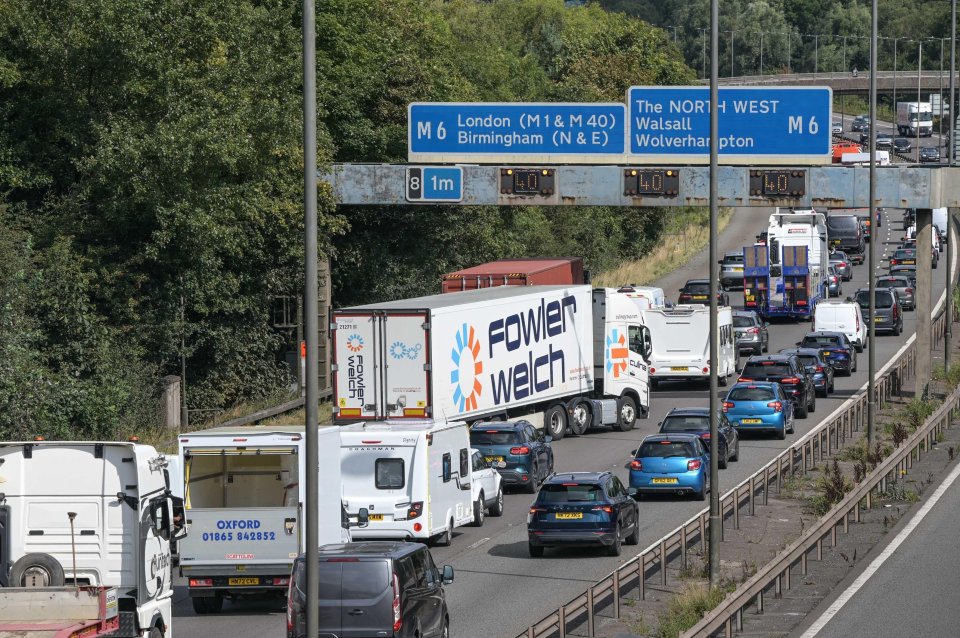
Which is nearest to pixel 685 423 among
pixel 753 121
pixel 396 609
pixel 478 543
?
pixel 478 543

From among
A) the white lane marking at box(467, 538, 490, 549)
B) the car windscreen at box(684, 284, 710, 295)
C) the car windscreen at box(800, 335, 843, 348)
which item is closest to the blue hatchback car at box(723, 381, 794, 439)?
the car windscreen at box(800, 335, 843, 348)

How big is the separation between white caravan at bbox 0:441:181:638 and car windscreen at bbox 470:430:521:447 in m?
14.9

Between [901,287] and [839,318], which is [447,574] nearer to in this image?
[839,318]

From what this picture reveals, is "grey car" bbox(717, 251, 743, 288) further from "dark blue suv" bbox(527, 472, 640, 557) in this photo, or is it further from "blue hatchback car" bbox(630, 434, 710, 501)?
"dark blue suv" bbox(527, 472, 640, 557)

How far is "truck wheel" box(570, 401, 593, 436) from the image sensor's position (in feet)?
138

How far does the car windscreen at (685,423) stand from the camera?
3569cm

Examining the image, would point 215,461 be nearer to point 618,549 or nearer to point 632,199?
point 618,549

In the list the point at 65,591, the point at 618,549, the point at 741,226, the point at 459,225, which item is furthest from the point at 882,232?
the point at 65,591

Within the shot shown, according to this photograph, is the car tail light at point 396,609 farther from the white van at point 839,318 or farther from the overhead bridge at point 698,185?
the white van at point 839,318

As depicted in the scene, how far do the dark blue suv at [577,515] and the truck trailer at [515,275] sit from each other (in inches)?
732

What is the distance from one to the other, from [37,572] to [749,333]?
41.8m

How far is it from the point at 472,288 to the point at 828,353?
1420 cm

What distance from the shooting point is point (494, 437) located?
3328 centimetres

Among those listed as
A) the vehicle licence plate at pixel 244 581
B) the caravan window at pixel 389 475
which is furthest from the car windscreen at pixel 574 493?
the vehicle licence plate at pixel 244 581
